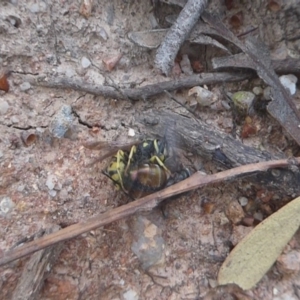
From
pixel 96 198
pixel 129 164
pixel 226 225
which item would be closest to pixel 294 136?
pixel 226 225

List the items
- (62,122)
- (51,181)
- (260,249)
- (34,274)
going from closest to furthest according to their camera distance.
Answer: (34,274) → (260,249) → (51,181) → (62,122)

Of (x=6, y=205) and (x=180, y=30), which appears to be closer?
(x=6, y=205)

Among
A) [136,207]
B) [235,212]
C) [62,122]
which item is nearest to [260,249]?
[235,212]

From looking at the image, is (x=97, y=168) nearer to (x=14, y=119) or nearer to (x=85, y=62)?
(x=14, y=119)

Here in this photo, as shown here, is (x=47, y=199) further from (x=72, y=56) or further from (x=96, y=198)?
(x=72, y=56)

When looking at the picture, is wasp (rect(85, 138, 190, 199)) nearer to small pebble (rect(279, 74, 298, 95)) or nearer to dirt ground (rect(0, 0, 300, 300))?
dirt ground (rect(0, 0, 300, 300))
